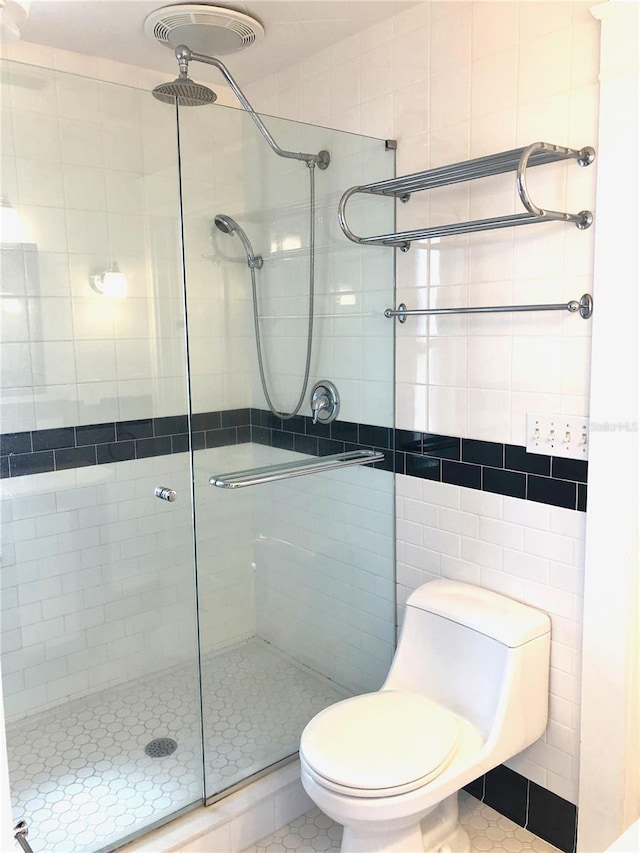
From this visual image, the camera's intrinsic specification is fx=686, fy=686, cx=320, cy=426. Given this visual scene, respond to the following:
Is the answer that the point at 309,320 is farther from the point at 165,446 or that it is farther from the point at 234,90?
the point at 234,90

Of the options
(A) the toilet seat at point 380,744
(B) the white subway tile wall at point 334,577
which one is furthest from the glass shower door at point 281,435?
(A) the toilet seat at point 380,744

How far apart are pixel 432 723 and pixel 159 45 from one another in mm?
2262

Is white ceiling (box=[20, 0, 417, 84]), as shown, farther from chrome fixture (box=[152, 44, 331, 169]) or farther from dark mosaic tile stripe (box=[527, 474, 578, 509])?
dark mosaic tile stripe (box=[527, 474, 578, 509])

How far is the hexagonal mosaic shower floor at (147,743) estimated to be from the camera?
1.93m

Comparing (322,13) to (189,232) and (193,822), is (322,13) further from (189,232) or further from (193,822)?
(193,822)

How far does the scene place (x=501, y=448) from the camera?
197cm

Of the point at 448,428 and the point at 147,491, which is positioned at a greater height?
the point at 448,428

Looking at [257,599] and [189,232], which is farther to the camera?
[257,599]

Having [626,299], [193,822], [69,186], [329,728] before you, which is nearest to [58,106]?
[69,186]

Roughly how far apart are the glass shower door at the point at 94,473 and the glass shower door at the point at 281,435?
3.1 inches

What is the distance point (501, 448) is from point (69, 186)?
146cm

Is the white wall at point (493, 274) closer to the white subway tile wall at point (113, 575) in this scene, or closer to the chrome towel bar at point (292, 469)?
the chrome towel bar at point (292, 469)

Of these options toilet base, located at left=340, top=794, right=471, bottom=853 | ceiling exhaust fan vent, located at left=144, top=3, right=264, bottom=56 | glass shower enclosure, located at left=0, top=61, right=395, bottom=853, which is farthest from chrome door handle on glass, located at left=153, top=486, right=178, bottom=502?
ceiling exhaust fan vent, located at left=144, top=3, right=264, bottom=56

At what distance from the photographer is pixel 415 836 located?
1723 mm
